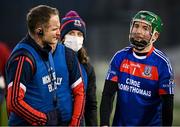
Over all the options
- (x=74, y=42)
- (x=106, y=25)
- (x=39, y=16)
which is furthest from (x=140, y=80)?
(x=106, y=25)

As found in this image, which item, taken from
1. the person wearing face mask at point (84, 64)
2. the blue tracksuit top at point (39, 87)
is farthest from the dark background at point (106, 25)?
the blue tracksuit top at point (39, 87)

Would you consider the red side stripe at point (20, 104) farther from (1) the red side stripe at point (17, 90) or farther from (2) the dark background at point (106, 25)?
(2) the dark background at point (106, 25)

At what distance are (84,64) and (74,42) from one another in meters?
0.23

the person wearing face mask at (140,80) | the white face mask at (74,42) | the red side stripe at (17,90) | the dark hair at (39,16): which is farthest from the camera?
the white face mask at (74,42)

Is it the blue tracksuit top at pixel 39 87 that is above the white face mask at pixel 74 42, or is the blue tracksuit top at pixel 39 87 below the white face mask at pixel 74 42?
below

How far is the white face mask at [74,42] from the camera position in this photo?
758 centimetres

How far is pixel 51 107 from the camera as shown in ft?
21.8

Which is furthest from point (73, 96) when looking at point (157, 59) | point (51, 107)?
point (157, 59)

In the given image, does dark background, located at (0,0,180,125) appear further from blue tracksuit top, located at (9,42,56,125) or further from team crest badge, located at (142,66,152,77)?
blue tracksuit top, located at (9,42,56,125)

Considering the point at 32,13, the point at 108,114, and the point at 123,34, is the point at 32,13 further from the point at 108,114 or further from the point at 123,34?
the point at 123,34

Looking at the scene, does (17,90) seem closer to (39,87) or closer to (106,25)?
(39,87)

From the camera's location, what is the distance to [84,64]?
762cm

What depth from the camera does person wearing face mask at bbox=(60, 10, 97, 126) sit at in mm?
7598

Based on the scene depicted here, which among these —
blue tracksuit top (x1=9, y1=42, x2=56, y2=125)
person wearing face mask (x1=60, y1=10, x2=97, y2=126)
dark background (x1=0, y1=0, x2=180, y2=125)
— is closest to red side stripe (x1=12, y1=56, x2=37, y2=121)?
blue tracksuit top (x1=9, y1=42, x2=56, y2=125)
